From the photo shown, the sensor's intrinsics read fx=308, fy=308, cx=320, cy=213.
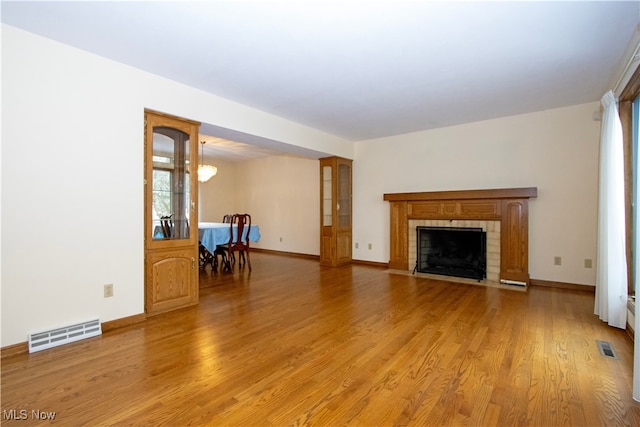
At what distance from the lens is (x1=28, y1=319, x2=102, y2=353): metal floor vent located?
2454mm

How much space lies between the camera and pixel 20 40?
2422 millimetres

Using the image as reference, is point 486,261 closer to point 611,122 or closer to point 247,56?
point 611,122

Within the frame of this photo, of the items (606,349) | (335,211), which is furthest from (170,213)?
(606,349)

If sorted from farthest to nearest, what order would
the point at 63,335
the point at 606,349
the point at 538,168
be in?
the point at 538,168 → the point at 63,335 → the point at 606,349

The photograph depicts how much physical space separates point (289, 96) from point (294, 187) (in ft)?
13.3

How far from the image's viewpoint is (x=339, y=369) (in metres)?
2.14

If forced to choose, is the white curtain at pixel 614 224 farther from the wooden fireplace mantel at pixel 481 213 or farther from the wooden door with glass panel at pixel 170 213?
the wooden door with glass panel at pixel 170 213

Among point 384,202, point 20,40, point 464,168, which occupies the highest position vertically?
point 20,40

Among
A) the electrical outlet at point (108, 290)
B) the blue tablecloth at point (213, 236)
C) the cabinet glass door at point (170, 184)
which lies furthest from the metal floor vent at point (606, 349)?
the blue tablecloth at point (213, 236)

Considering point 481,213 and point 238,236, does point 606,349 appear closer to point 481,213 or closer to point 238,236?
point 481,213

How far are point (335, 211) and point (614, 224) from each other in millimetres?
4070

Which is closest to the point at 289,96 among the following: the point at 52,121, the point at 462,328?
the point at 52,121

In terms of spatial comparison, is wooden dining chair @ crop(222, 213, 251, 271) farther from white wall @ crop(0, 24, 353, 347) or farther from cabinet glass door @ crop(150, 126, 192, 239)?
white wall @ crop(0, 24, 353, 347)

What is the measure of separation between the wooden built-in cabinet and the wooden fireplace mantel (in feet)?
3.31
